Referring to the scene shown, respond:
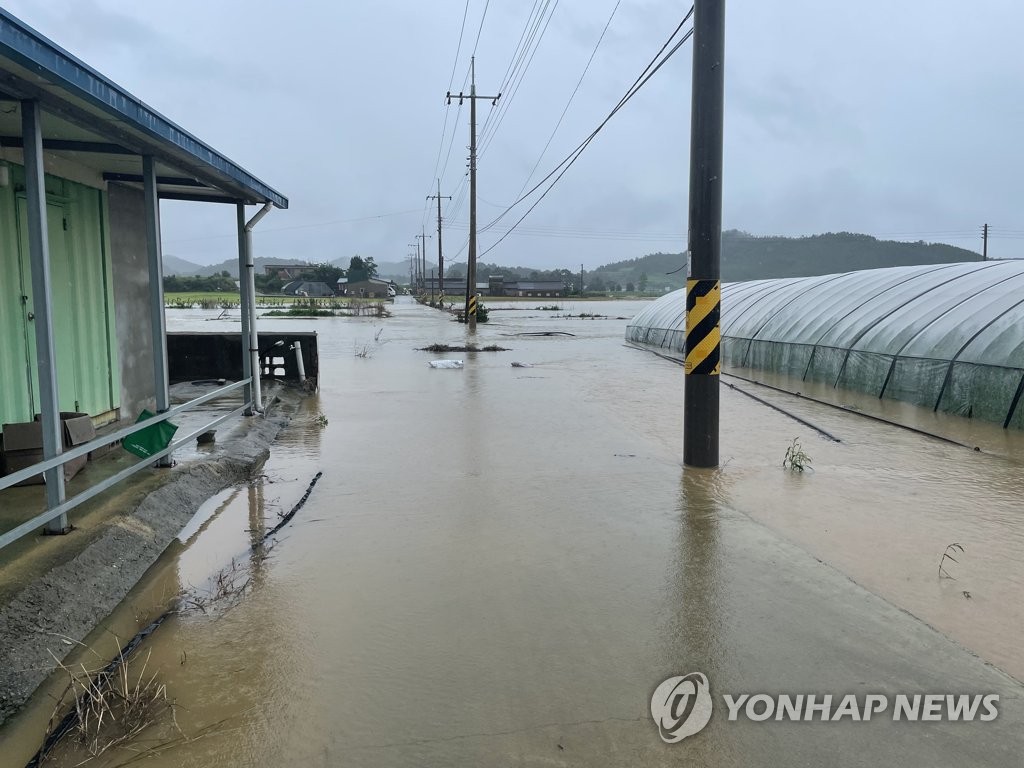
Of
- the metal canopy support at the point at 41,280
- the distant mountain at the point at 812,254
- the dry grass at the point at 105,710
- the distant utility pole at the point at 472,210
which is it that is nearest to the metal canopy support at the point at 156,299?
the metal canopy support at the point at 41,280

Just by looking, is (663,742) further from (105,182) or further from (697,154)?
(105,182)

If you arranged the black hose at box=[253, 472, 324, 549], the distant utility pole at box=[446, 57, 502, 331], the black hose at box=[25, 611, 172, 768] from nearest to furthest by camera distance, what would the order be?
the black hose at box=[25, 611, 172, 768], the black hose at box=[253, 472, 324, 549], the distant utility pole at box=[446, 57, 502, 331]

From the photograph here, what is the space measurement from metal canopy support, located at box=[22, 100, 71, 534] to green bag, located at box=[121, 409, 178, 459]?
63.4 inches

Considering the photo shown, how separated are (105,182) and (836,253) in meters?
103

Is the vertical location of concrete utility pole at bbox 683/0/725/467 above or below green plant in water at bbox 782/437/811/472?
→ above

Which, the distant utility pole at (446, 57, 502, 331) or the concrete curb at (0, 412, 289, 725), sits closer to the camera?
the concrete curb at (0, 412, 289, 725)

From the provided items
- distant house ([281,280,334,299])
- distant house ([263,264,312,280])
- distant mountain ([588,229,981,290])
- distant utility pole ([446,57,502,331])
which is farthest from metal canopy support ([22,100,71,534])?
distant house ([263,264,312,280])

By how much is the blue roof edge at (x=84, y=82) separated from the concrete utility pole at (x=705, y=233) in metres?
5.08

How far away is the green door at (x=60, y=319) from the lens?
7.04 m

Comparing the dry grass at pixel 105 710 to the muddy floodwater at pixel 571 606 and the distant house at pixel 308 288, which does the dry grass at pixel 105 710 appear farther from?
the distant house at pixel 308 288

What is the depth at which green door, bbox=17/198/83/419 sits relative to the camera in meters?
7.04

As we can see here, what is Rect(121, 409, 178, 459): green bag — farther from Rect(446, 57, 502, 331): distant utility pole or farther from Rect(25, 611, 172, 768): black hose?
Rect(446, 57, 502, 331): distant utility pole

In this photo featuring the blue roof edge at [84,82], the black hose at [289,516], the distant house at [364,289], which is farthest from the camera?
the distant house at [364,289]

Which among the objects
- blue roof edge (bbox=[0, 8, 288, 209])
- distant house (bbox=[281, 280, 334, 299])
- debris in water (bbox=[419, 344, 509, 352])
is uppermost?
→ distant house (bbox=[281, 280, 334, 299])
